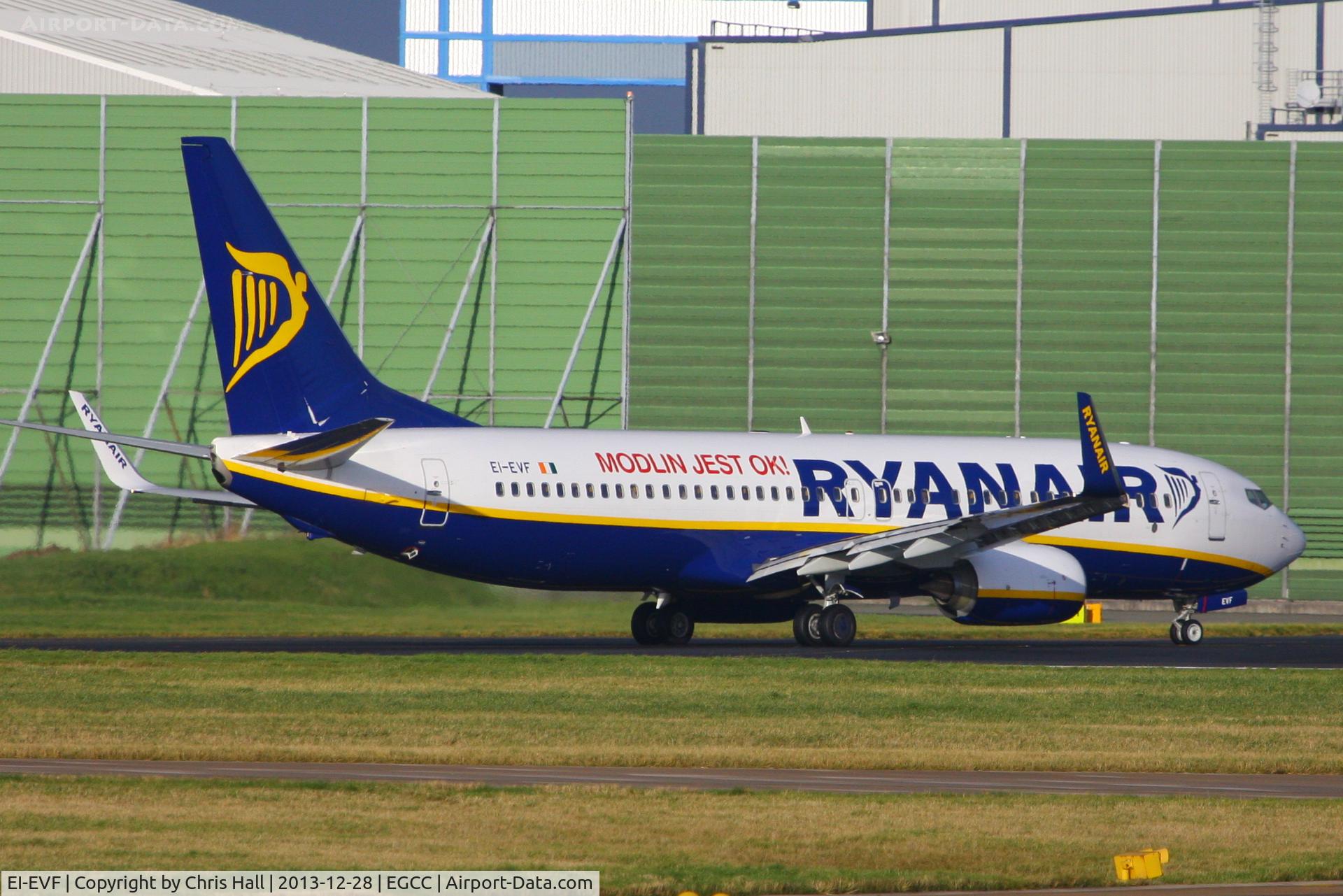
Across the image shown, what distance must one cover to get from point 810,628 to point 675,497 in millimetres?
3324

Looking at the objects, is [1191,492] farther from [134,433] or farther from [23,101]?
[23,101]

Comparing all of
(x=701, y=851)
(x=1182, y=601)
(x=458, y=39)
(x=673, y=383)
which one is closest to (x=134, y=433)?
(x=673, y=383)

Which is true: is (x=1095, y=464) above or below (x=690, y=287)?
below

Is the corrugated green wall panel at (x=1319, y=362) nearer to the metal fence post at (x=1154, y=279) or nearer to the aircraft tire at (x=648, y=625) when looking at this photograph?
the metal fence post at (x=1154, y=279)

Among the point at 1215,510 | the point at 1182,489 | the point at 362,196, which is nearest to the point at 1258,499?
the point at 1215,510

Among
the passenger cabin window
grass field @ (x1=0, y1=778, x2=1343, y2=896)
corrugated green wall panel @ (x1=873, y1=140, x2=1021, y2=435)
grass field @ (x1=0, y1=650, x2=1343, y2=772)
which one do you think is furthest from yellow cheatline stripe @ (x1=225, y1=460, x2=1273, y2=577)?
corrugated green wall panel @ (x1=873, y1=140, x2=1021, y2=435)

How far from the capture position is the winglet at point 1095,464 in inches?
1159

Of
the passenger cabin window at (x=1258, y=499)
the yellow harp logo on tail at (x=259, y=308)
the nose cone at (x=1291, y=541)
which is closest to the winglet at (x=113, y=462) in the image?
the yellow harp logo on tail at (x=259, y=308)

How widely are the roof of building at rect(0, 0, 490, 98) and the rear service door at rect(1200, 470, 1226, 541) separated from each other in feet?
109

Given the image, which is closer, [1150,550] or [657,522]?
[657,522]

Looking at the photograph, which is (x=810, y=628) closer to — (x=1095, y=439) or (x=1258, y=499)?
(x=1095, y=439)

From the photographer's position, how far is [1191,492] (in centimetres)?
3631

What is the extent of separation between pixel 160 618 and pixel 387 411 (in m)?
8.68

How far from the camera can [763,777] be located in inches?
675
